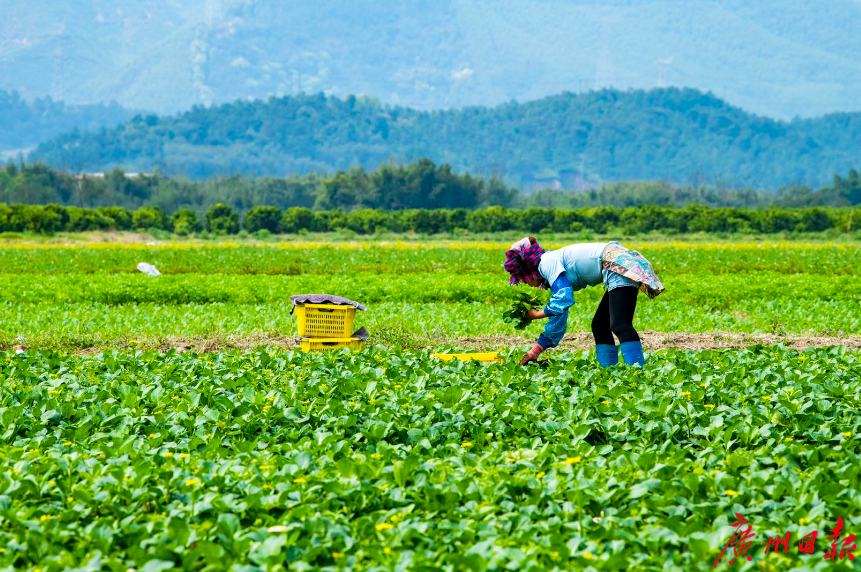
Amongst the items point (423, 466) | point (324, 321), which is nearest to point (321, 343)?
point (324, 321)

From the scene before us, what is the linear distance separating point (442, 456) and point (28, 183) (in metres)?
102

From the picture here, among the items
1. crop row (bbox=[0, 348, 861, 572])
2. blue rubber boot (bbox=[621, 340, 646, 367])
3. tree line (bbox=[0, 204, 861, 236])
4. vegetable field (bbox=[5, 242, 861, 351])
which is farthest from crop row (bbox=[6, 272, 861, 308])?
tree line (bbox=[0, 204, 861, 236])

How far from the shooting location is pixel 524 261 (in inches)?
300

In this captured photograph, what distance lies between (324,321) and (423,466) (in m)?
4.98

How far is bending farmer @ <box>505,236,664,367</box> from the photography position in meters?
Result: 7.30

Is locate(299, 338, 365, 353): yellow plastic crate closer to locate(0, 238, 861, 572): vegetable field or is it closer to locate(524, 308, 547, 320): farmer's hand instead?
locate(0, 238, 861, 572): vegetable field

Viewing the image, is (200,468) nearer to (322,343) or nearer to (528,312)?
(528,312)

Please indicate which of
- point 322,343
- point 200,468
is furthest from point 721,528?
point 322,343

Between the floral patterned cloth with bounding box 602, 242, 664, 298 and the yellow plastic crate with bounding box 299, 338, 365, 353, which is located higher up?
the floral patterned cloth with bounding box 602, 242, 664, 298

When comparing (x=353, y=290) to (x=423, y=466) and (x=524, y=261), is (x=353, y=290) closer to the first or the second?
(x=524, y=261)

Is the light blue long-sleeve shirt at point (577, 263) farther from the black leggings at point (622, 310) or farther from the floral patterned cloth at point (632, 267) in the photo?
the black leggings at point (622, 310)

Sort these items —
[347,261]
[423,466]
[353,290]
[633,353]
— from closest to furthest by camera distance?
[423,466], [633,353], [353,290], [347,261]

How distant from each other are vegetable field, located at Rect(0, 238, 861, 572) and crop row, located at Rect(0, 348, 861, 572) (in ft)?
0.05

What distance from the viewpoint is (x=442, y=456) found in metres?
5.21
